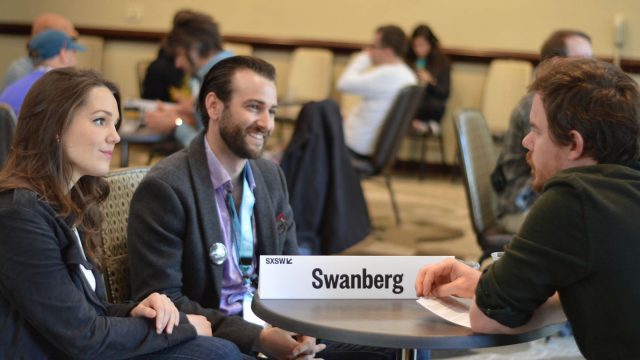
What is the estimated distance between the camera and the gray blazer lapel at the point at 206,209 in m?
2.34

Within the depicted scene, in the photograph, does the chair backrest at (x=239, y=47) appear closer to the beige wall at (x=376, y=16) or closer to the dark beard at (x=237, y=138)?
the beige wall at (x=376, y=16)

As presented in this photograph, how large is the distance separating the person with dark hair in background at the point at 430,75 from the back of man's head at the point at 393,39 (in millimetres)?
1695

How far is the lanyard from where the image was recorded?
8.00 feet

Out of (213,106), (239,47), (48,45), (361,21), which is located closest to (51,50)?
(48,45)

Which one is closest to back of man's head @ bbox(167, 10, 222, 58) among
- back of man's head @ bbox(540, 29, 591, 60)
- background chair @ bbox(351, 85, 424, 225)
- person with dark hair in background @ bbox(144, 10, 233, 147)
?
person with dark hair in background @ bbox(144, 10, 233, 147)

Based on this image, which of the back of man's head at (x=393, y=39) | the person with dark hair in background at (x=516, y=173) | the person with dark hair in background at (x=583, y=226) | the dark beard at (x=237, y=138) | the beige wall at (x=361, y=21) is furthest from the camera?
the beige wall at (x=361, y=21)

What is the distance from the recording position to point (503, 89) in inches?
322

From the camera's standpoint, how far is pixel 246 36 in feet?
29.8

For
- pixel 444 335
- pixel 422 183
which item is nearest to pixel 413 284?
pixel 444 335

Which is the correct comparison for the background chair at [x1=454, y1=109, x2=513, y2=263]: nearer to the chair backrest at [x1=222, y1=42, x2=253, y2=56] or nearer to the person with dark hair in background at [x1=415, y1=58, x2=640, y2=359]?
the person with dark hair in background at [x1=415, y1=58, x2=640, y2=359]

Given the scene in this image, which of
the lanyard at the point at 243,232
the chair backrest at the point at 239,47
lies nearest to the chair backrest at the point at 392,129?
the chair backrest at the point at 239,47

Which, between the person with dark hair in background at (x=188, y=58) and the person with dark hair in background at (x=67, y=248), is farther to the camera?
the person with dark hair in background at (x=188, y=58)

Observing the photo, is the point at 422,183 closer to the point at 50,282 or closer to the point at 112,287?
the point at 112,287

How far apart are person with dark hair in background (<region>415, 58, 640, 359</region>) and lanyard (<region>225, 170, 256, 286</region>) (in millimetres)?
862
